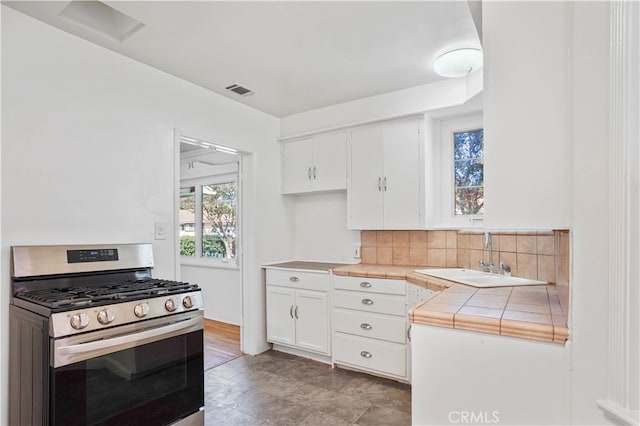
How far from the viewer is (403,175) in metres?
3.05

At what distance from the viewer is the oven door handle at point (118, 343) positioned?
5.00ft

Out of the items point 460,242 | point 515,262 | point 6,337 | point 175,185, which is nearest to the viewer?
point 6,337

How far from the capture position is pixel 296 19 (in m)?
1.95

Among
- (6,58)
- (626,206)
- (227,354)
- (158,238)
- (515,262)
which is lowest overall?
(227,354)

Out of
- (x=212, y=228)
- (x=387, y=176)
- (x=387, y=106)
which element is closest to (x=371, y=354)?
(x=387, y=176)

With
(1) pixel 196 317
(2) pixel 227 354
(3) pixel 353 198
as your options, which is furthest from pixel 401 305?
(2) pixel 227 354

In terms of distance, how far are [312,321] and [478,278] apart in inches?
58.2

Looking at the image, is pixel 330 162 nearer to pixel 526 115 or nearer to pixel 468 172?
pixel 468 172

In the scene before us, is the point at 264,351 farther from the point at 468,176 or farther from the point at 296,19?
the point at 296,19

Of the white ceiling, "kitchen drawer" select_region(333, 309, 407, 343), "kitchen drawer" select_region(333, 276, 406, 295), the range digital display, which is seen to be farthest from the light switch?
"kitchen drawer" select_region(333, 309, 407, 343)

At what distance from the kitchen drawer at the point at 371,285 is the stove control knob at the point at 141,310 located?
1.59m

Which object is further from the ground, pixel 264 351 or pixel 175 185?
pixel 175 185

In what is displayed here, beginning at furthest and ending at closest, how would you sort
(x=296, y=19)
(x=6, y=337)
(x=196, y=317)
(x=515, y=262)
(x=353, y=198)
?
(x=353, y=198)
(x=515, y=262)
(x=196, y=317)
(x=296, y=19)
(x=6, y=337)

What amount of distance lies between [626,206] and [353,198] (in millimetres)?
2463
